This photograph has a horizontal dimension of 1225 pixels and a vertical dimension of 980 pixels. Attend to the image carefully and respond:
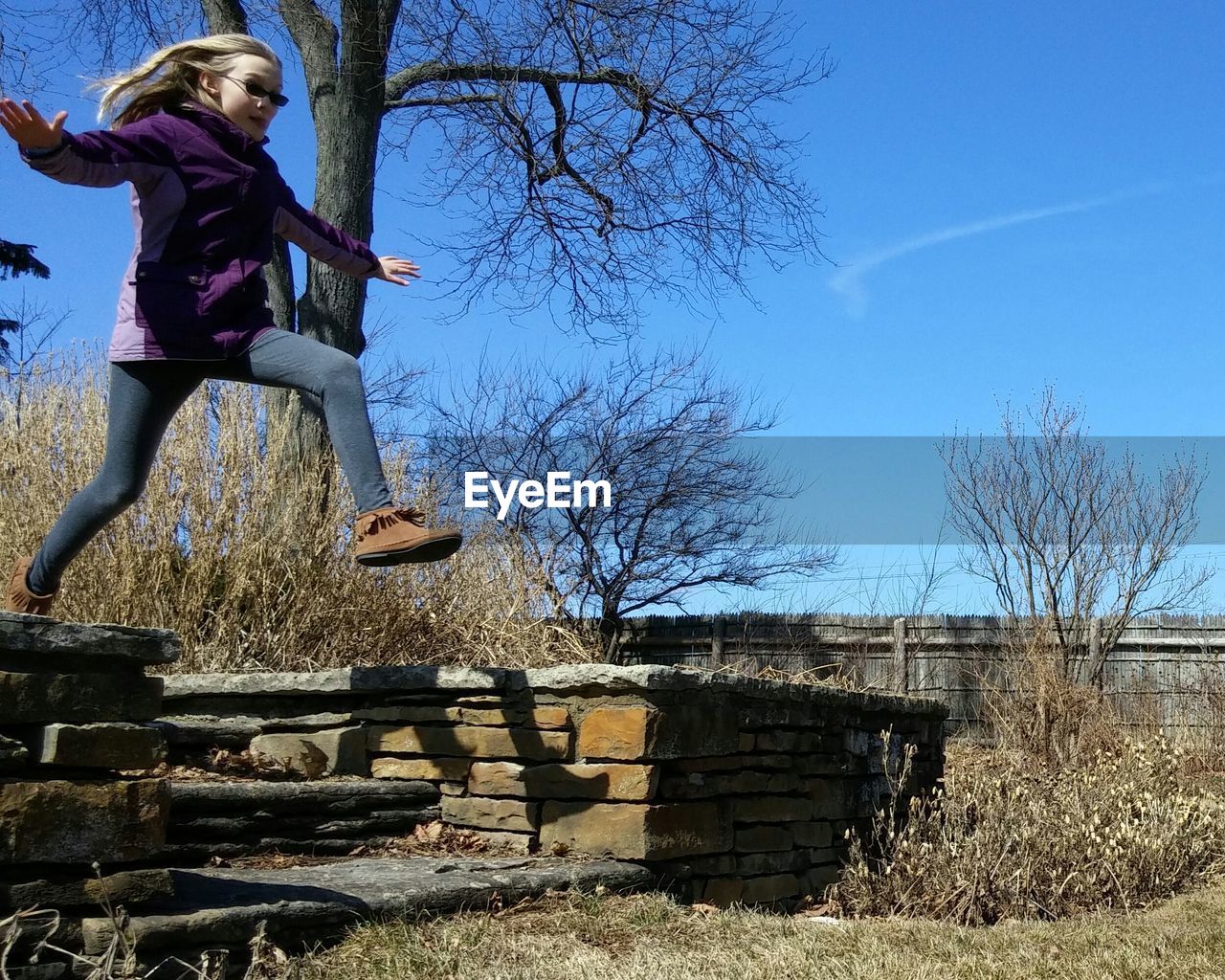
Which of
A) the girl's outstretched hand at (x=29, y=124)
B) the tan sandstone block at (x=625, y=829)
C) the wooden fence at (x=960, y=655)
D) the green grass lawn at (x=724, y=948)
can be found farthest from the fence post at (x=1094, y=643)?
the girl's outstretched hand at (x=29, y=124)

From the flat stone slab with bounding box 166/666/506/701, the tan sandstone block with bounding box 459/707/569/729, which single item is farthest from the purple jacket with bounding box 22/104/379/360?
the tan sandstone block with bounding box 459/707/569/729

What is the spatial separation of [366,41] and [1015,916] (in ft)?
21.3

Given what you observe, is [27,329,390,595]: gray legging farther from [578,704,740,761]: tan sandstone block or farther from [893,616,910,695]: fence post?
[893,616,910,695]: fence post

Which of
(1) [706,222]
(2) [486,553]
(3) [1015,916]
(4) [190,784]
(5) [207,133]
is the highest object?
(1) [706,222]

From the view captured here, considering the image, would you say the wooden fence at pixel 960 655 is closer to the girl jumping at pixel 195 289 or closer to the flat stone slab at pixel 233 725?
the flat stone slab at pixel 233 725

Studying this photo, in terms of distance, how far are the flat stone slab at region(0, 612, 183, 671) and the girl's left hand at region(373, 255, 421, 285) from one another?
162 cm

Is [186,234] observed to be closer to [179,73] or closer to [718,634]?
[179,73]

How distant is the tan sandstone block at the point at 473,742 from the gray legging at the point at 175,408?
1207 millimetres

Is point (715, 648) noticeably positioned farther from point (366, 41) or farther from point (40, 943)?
point (40, 943)

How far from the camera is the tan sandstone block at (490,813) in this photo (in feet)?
13.8

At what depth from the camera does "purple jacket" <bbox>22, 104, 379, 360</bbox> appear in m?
3.34

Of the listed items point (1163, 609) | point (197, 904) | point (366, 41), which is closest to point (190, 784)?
point (197, 904)

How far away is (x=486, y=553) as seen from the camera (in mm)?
6766

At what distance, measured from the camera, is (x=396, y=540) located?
3.27m
